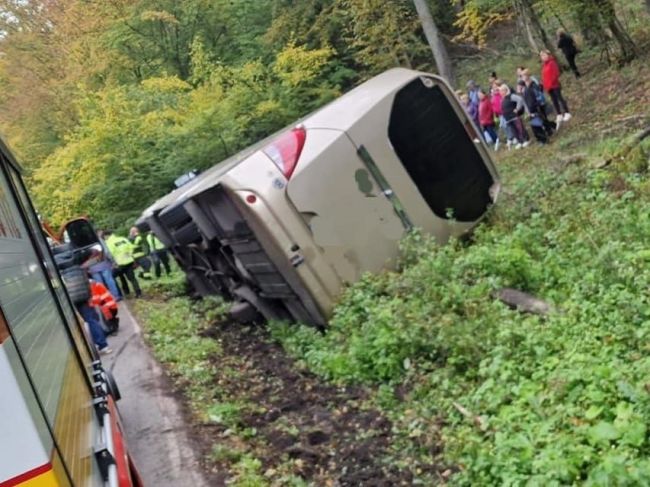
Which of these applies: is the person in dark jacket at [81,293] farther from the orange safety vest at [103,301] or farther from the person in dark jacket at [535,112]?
the person in dark jacket at [535,112]

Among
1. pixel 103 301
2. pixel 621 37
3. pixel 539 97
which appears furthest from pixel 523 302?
pixel 621 37

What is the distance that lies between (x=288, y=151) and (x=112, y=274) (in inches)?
305

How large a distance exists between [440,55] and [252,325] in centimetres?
1275

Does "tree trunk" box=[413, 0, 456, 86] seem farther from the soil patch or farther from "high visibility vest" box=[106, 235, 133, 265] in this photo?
the soil patch

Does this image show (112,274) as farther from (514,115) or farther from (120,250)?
(514,115)

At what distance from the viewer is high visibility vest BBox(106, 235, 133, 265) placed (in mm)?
15133

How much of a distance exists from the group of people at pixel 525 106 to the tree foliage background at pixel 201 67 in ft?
6.09

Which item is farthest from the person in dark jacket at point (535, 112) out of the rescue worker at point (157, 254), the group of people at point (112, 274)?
the rescue worker at point (157, 254)

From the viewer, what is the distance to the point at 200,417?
270 inches

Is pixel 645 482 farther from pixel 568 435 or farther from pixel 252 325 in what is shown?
pixel 252 325

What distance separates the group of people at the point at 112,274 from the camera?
9281 millimetres

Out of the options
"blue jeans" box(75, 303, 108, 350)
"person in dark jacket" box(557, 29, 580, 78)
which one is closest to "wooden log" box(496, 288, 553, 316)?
"blue jeans" box(75, 303, 108, 350)

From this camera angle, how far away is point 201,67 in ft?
70.5

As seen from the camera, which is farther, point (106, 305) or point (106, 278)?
point (106, 278)
